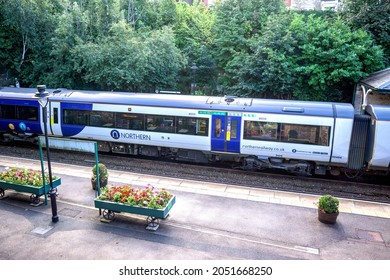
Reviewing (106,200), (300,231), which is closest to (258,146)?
(300,231)

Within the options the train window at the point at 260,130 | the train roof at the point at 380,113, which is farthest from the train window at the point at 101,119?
the train roof at the point at 380,113

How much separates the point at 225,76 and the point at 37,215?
17.6 meters

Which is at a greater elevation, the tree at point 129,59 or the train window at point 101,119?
the tree at point 129,59

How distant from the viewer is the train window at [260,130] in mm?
15377

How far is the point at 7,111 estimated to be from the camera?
786 inches

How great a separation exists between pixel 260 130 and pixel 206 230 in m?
6.36

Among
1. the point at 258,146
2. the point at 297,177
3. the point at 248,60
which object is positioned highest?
the point at 248,60

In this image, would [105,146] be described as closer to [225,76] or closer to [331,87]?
[225,76]

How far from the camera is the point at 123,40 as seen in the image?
2319 centimetres

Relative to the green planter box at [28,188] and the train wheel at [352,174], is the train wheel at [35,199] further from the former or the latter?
the train wheel at [352,174]

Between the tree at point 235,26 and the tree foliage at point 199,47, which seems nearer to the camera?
the tree foliage at point 199,47

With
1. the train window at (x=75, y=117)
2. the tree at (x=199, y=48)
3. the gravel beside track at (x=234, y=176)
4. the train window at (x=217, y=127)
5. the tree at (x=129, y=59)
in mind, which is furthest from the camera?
the tree at (x=199, y=48)

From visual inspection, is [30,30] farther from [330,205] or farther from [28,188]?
[330,205]

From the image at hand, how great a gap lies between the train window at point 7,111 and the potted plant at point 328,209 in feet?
56.6
